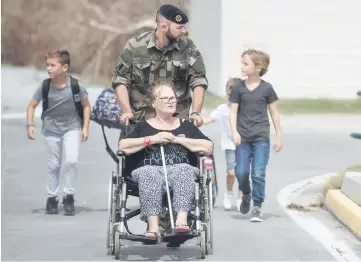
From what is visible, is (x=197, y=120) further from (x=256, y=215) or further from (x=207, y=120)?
(x=256, y=215)

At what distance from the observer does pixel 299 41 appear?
30031 millimetres

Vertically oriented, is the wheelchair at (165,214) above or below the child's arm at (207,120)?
below

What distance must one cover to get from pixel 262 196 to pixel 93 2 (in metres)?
23.2

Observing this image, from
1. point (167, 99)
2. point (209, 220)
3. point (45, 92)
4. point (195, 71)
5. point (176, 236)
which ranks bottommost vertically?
point (176, 236)

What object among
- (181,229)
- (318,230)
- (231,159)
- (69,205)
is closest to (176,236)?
(181,229)

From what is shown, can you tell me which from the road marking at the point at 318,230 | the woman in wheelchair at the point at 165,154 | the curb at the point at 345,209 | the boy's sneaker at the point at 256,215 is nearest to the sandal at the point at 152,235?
the woman in wheelchair at the point at 165,154

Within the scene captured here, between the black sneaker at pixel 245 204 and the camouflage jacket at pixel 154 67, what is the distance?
1.73 metres

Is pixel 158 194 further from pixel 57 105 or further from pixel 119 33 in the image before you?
pixel 119 33

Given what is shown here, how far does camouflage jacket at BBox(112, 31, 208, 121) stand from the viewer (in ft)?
34.2

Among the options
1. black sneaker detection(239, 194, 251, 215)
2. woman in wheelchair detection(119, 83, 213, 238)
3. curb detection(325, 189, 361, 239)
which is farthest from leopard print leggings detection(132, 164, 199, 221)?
black sneaker detection(239, 194, 251, 215)

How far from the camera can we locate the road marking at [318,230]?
10.0m

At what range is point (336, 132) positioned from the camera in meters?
22.2

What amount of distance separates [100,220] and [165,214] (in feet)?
7.01

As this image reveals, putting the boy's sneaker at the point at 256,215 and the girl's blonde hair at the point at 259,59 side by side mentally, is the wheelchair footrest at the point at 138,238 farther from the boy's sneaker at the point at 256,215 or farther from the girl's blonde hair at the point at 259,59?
the girl's blonde hair at the point at 259,59
